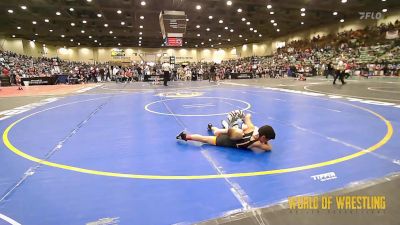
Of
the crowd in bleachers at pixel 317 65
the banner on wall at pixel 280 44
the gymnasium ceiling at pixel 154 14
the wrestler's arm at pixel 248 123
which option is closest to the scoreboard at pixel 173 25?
the gymnasium ceiling at pixel 154 14

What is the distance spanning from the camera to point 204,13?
2669 cm

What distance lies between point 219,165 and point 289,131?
7.85 feet

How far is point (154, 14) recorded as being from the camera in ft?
87.8

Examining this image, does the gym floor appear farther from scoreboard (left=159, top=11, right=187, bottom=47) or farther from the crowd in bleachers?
the crowd in bleachers

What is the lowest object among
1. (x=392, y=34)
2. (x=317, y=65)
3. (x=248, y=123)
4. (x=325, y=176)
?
(x=325, y=176)

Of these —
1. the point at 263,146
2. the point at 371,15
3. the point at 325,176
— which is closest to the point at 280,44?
the point at 371,15

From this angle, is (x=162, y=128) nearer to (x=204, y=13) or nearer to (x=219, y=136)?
(x=219, y=136)

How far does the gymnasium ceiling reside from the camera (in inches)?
892

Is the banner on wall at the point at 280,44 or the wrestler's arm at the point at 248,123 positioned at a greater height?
the banner on wall at the point at 280,44

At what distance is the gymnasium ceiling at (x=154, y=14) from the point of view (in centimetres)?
2266

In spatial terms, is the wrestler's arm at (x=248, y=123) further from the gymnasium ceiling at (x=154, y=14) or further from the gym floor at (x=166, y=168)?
the gymnasium ceiling at (x=154, y=14)

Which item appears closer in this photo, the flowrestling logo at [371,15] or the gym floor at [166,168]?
the gym floor at [166,168]

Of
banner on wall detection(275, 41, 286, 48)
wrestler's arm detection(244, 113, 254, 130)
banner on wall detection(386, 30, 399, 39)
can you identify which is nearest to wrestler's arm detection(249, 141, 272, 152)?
wrestler's arm detection(244, 113, 254, 130)

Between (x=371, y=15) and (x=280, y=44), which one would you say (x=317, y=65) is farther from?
(x=280, y=44)
